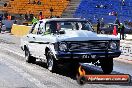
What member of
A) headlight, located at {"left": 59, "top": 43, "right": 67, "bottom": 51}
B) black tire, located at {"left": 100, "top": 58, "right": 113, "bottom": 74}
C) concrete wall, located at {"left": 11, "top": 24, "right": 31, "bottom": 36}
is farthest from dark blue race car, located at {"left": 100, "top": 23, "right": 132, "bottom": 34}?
headlight, located at {"left": 59, "top": 43, "right": 67, "bottom": 51}

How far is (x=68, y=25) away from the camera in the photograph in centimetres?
1252

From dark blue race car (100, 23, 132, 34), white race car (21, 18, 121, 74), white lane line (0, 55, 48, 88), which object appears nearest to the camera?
white lane line (0, 55, 48, 88)

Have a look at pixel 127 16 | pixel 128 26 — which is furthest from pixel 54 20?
pixel 127 16

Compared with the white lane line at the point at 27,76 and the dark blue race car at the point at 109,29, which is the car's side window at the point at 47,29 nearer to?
the white lane line at the point at 27,76

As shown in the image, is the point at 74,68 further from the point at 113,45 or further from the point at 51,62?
the point at 113,45

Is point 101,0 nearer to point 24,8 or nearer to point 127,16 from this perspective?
point 127,16

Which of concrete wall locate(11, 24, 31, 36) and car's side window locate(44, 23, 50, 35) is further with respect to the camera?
concrete wall locate(11, 24, 31, 36)

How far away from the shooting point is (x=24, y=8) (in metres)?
59.4

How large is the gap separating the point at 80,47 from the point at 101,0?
41579 millimetres

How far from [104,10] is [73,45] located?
39753 millimetres

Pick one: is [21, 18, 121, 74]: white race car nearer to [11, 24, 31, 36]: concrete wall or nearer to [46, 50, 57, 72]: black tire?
[46, 50, 57, 72]: black tire

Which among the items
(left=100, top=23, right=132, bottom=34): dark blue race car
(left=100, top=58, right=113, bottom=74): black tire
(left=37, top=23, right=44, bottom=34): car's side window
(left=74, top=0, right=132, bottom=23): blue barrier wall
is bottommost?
(left=100, top=23, right=132, bottom=34): dark blue race car

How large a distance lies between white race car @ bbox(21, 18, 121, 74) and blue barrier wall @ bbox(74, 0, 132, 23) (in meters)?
35.5

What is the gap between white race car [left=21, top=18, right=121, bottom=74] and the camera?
10727 mm
